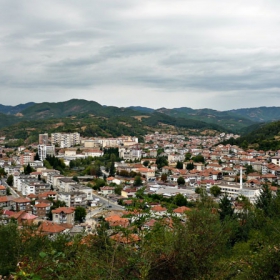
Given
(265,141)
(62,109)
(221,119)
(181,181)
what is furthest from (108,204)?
(62,109)

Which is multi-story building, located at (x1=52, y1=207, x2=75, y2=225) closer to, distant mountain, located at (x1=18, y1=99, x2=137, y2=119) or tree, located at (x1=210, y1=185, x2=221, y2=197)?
tree, located at (x1=210, y1=185, x2=221, y2=197)

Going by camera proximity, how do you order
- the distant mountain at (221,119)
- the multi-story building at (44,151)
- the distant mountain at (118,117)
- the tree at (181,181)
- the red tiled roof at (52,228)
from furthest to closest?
the distant mountain at (221,119) < the distant mountain at (118,117) < the multi-story building at (44,151) < the tree at (181,181) < the red tiled roof at (52,228)

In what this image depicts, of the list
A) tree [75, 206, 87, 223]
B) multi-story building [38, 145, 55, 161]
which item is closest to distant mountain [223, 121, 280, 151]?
multi-story building [38, 145, 55, 161]

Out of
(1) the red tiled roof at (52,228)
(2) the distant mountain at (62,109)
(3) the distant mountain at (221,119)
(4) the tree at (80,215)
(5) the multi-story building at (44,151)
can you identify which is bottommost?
(4) the tree at (80,215)

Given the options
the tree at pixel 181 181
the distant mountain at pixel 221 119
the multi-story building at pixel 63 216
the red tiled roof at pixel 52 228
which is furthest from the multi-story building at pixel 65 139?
the distant mountain at pixel 221 119

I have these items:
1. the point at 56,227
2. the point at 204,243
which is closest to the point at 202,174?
the point at 56,227

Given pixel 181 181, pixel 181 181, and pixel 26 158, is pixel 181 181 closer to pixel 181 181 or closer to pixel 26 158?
pixel 181 181

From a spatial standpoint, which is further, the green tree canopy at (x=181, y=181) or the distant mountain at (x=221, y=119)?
the distant mountain at (x=221, y=119)

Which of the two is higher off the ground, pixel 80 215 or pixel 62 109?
pixel 62 109

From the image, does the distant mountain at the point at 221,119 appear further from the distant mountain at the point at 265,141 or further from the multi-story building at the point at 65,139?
the multi-story building at the point at 65,139

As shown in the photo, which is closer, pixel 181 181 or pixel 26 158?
pixel 181 181
